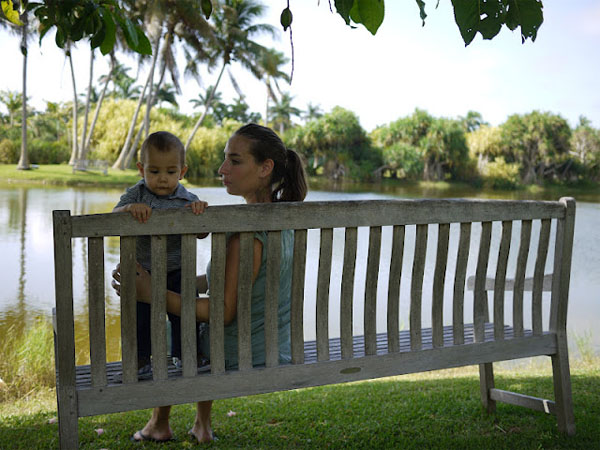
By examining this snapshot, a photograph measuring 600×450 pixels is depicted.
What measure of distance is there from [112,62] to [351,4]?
2580 cm

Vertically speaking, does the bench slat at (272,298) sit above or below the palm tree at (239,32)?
below

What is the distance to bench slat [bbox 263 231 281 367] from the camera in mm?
1702

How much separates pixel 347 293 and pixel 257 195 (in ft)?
1.30

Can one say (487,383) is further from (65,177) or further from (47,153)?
(47,153)

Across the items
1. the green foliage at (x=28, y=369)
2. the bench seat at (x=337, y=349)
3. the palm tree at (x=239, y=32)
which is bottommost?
the green foliage at (x=28, y=369)

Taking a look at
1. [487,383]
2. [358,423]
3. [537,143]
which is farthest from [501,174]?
[358,423]

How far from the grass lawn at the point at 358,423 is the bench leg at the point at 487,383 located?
4 centimetres

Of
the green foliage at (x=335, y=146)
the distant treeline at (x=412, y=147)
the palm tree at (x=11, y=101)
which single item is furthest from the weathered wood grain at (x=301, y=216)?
the palm tree at (x=11, y=101)

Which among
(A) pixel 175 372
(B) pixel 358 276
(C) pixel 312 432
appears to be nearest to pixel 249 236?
(A) pixel 175 372

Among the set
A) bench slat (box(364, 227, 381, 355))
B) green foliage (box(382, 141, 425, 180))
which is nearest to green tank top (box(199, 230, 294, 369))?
bench slat (box(364, 227, 381, 355))

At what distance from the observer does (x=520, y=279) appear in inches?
85.2

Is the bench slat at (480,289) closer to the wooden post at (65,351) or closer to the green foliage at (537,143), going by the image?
the wooden post at (65,351)

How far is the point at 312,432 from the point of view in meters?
2.36

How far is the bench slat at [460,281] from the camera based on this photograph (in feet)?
6.48
